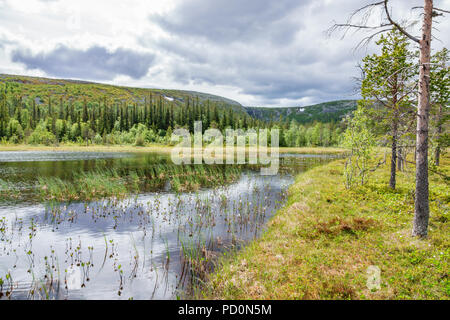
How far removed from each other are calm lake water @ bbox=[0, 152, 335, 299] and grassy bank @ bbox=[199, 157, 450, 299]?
63.8 inches

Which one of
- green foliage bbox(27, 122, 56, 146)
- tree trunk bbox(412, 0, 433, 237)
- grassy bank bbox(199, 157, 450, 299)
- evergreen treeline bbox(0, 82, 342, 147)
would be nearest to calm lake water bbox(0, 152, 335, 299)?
grassy bank bbox(199, 157, 450, 299)

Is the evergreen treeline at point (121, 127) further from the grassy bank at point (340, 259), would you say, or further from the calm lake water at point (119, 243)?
the grassy bank at point (340, 259)

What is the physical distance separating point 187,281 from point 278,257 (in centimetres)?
364

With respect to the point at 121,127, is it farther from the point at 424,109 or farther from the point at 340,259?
the point at 424,109

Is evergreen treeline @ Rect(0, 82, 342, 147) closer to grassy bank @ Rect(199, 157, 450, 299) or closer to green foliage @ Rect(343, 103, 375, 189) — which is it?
green foliage @ Rect(343, 103, 375, 189)

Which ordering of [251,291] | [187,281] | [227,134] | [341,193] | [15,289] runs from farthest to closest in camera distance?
[227,134], [341,193], [187,281], [15,289], [251,291]

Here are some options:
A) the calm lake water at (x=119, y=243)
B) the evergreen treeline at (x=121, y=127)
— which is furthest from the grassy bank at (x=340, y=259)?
the evergreen treeline at (x=121, y=127)

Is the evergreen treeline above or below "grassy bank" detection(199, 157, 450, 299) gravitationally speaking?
above

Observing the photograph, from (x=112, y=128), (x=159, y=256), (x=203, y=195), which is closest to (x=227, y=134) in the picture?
(x=112, y=128)

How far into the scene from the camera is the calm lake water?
25.9 feet

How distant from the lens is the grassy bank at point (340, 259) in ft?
21.8

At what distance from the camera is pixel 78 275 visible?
8.55 metres

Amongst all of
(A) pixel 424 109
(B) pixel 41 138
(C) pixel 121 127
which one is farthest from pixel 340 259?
(C) pixel 121 127
